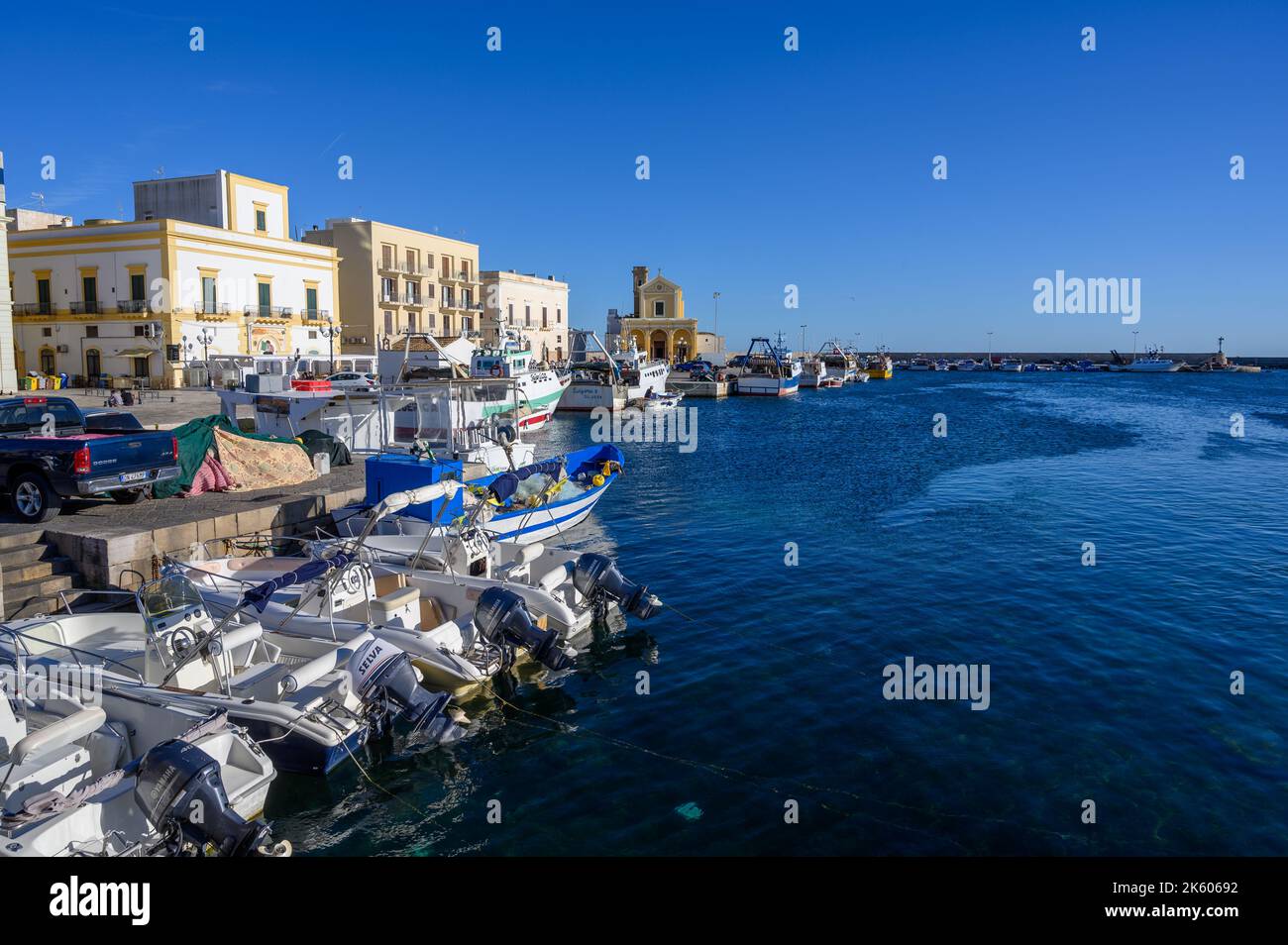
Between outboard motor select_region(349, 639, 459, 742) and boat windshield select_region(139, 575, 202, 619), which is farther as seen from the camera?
boat windshield select_region(139, 575, 202, 619)

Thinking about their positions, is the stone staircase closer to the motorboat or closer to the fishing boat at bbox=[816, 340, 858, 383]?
the motorboat

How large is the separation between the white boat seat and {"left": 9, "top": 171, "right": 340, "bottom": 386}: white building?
35217mm

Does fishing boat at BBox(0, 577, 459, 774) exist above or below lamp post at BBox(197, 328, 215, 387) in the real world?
below

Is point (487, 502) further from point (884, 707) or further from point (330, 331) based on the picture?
point (330, 331)

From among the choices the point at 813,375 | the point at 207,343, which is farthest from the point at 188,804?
the point at 813,375

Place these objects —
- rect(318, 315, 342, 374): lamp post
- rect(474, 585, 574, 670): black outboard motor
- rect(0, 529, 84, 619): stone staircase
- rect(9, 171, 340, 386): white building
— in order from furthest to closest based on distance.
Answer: rect(318, 315, 342, 374): lamp post → rect(9, 171, 340, 386): white building → rect(0, 529, 84, 619): stone staircase → rect(474, 585, 574, 670): black outboard motor

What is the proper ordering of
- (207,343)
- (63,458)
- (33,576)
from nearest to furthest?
(33,576)
(63,458)
(207,343)

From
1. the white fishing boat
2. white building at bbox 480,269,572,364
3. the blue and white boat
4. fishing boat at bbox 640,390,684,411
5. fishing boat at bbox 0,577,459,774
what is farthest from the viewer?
white building at bbox 480,269,572,364

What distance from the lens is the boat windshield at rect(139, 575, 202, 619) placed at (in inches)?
407

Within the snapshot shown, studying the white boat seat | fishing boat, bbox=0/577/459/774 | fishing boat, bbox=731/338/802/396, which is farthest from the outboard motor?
fishing boat, bbox=731/338/802/396

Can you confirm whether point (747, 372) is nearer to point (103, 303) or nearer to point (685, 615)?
point (103, 303)

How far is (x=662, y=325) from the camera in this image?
102938 mm

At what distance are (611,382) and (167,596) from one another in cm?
5313

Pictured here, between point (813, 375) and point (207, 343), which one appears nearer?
point (207, 343)
